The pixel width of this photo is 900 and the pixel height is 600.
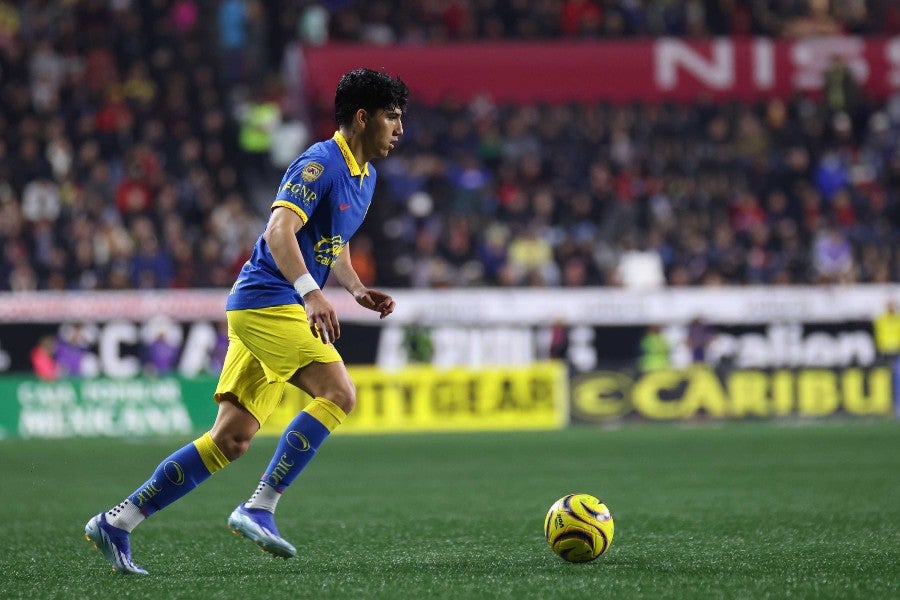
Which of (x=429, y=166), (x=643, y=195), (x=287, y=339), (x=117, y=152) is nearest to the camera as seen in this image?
(x=287, y=339)

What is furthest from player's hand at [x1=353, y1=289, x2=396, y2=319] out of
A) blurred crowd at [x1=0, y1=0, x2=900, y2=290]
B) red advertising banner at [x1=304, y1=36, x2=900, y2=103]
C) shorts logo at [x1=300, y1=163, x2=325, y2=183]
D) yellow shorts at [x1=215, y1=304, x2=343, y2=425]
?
red advertising banner at [x1=304, y1=36, x2=900, y2=103]

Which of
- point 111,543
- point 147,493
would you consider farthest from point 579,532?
point 111,543

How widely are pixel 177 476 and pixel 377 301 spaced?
1.14 m

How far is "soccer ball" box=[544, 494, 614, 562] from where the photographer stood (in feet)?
21.1

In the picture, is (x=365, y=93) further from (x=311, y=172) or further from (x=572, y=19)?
(x=572, y=19)

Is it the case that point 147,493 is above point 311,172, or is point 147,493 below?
below

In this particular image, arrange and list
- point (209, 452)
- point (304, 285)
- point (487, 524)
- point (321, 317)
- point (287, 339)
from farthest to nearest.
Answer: point (487, 524), point (209, 452), point (287, 339), point (304, 285), point (321, 317)

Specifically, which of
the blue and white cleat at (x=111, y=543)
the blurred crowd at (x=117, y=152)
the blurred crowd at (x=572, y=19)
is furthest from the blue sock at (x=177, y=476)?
the blurred crowd at (x=572, y=19)

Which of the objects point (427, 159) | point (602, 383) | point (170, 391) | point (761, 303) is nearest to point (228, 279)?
point (170, 391)

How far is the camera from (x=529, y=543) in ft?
24.0

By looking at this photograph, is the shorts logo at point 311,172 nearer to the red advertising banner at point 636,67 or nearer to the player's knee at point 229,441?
the player's knee at point 229,441

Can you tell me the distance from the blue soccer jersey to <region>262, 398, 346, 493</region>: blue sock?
494 mm

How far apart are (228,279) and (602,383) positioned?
5.42 m

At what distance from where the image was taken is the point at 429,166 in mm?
22453
